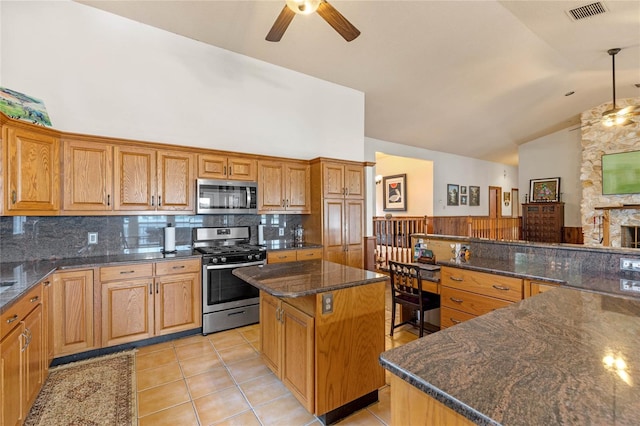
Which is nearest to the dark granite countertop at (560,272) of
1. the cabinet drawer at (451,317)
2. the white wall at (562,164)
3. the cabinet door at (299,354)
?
the cabinet drawer at (451,317)

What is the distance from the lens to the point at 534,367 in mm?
886

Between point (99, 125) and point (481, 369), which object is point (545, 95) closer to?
point (481, 369)

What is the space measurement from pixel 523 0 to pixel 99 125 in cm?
490

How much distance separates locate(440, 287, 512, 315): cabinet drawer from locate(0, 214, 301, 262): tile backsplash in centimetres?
282

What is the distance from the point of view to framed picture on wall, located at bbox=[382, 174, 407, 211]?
9023mm

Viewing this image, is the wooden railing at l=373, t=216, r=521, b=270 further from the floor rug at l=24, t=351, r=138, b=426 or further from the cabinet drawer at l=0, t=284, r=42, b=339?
the cabinet drawer at l=0, t=284, r=42, b=339

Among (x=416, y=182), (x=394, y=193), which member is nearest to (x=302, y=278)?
(x=416, y=182)

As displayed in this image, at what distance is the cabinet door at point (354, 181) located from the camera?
180 inches

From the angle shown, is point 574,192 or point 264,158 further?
Result: point 574,192

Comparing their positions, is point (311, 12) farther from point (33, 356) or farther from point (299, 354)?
point (33, 356)

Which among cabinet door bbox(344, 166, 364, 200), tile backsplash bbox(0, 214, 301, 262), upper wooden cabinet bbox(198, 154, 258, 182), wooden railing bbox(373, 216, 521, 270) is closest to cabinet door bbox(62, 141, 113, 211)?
tile backsplash bbox(0, 214, 301, 262)

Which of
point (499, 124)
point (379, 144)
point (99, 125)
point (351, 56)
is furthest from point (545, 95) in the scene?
point (99, 125)

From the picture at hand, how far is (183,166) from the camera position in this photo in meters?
3.57

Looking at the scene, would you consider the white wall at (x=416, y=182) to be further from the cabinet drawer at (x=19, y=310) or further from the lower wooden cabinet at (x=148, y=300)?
the cabinet drawer at (x=19, y=310)
